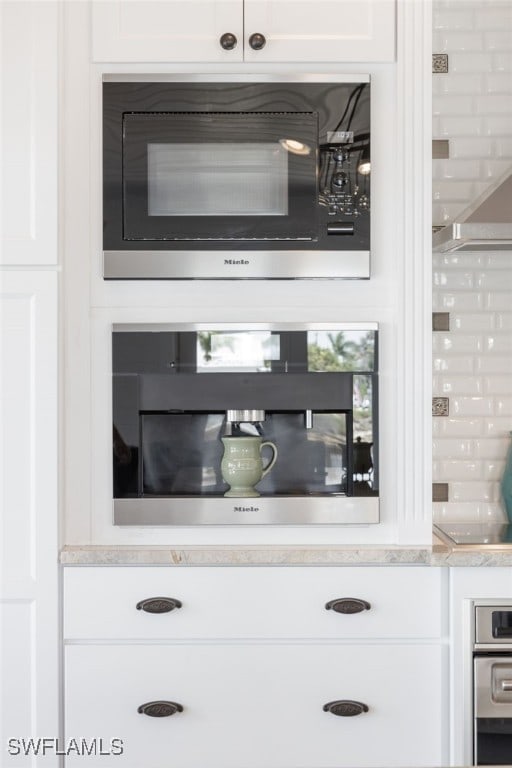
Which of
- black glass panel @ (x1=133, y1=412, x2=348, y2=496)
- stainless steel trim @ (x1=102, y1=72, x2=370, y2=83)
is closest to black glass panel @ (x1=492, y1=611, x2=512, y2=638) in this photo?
black glass panel @ (x1=133, y1=412, x2=348, y2=496)

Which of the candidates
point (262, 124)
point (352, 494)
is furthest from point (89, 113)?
point (352, 494)

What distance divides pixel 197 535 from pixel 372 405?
20.6 inches

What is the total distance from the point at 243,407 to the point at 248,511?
0.82 ft

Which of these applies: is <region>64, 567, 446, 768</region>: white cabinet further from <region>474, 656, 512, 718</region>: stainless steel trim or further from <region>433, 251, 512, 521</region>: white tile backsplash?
<region>433, 251, 512, 521</region>: white tile backsplash

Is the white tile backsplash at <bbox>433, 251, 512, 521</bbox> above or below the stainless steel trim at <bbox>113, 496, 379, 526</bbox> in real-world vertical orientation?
above

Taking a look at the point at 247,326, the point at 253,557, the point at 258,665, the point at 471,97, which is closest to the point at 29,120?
the point at 247,326

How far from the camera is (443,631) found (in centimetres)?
188

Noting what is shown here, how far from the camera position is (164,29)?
1.93 meters

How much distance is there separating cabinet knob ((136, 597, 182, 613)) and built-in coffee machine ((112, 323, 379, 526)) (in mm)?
181

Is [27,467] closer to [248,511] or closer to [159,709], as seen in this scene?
[248,511]

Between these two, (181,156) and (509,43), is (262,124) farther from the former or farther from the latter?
(509,43)

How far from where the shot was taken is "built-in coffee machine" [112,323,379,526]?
1.95 m

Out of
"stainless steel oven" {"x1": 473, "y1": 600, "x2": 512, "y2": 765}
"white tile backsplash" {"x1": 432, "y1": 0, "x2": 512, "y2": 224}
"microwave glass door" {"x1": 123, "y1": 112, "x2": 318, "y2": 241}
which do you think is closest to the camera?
"stainless steel oven" {"x1": 473, "y1": 600, "x2": 512, "y2": 765}

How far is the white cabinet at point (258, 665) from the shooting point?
1.87m
